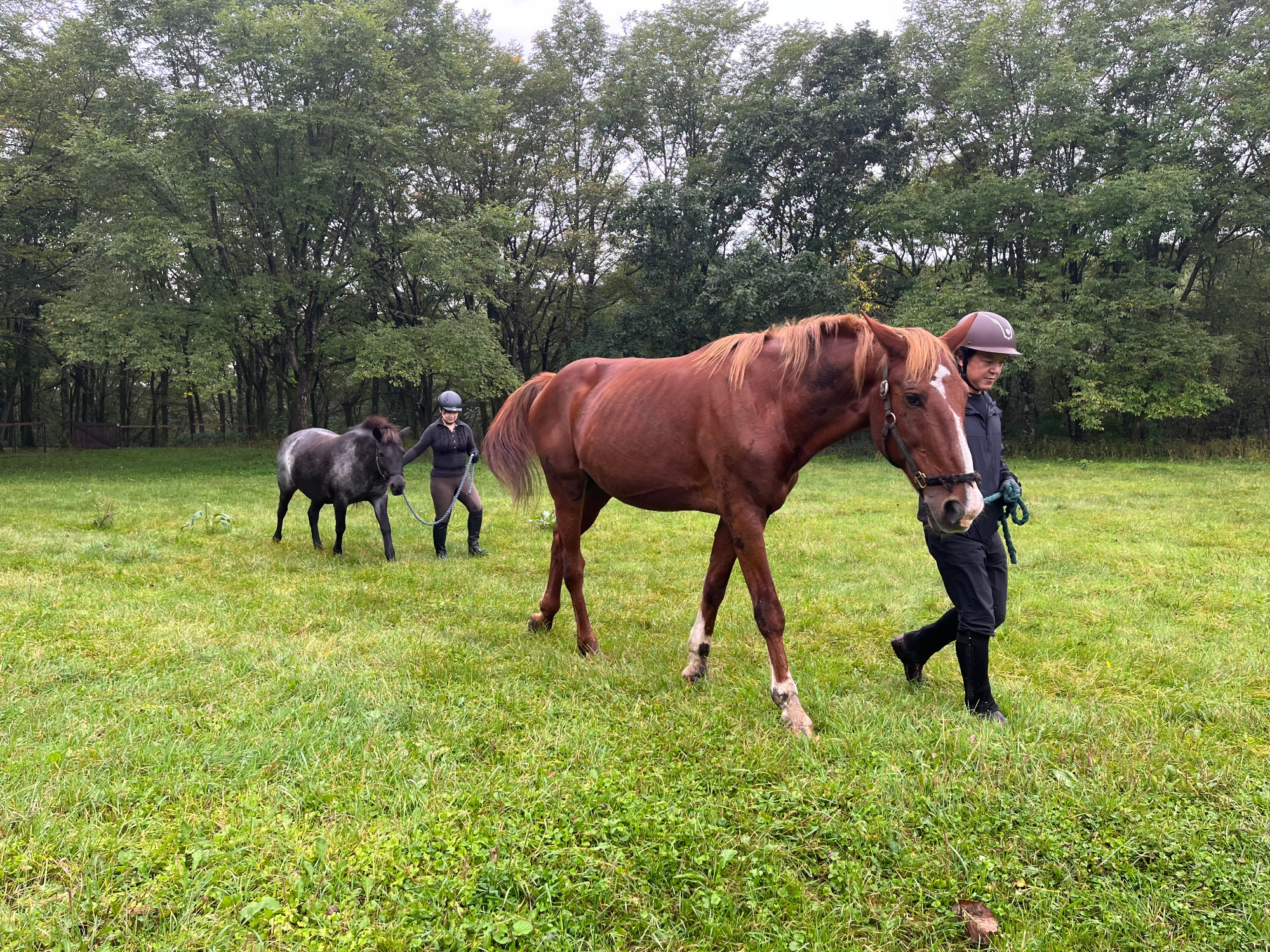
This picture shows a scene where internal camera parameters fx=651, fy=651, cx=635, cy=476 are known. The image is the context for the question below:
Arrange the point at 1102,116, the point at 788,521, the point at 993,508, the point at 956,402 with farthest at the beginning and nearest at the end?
the point at 1102,116, the point at 788,521, the point at 993,508, the point at 956,402

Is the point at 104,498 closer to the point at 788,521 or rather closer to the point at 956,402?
the point at 788,521

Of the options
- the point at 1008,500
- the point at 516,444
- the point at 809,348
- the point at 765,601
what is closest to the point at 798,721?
the point at 765,601

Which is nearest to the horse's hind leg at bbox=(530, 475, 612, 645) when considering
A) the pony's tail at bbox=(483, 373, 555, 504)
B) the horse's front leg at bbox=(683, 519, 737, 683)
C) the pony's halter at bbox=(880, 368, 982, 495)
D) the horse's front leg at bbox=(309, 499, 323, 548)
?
the pony's tail at bbox=(483, 373, 555, 504)

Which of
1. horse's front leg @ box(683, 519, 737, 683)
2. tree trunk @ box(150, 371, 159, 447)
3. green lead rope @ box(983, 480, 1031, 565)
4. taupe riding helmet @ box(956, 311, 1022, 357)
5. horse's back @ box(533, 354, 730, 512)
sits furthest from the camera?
tree trunk @ box(150, 371, 159, 447)

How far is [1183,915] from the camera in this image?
2.14 m

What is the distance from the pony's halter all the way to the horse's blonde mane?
15 centimetres

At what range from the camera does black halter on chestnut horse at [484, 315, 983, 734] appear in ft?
10.3

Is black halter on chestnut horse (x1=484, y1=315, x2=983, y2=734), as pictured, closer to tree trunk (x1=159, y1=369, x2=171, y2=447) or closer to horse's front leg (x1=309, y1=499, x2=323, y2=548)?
horse's front leg (x1=309, y1=499, x2=323, y2=548)

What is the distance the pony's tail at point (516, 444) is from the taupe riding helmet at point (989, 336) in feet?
11.2

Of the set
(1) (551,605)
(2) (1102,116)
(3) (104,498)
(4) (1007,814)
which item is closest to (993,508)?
(4) (1007,814)

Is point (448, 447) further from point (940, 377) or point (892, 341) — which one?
point (940, 377)

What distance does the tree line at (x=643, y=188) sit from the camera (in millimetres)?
19281

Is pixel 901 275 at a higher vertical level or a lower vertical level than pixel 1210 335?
higher

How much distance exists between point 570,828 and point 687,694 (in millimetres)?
1436
